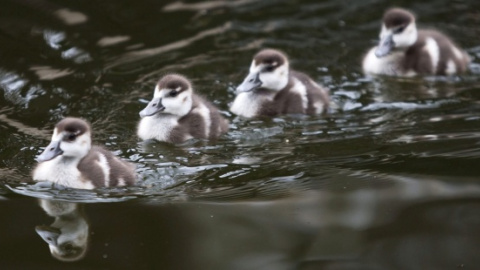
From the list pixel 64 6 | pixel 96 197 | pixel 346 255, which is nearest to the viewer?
pixel 346 255

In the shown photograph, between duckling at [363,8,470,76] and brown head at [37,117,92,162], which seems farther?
duckling at [363,8,470,76]

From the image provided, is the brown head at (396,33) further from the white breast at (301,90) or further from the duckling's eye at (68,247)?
the duckling's eye at (68,247)

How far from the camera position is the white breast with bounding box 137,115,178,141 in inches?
209

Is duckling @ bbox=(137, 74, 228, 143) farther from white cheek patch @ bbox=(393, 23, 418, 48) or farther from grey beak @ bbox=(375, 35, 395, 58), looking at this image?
white cheek patch @ bbox=(393, 23, 418, 48)

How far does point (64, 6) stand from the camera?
24.5ft

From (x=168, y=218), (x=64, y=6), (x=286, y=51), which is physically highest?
(x=64, y=6)

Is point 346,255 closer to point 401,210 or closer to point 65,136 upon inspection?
point 401,210

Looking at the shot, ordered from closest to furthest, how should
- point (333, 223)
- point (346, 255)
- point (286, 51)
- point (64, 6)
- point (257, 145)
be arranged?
point (346, 255)
point (333, 223)
point (257, 145)
point (286, 51)
point (64, 6)

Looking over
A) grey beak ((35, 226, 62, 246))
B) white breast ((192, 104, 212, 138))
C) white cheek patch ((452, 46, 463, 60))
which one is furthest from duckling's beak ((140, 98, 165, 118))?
white cheek patch ((452, 46, 463, 60))

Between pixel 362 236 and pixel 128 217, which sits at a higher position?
pixel 128 217

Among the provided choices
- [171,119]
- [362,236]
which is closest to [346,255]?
[362,236]

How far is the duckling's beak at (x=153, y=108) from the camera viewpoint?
205 inches

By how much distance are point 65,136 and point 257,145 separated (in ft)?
3.80

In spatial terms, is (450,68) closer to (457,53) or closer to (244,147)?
(457,53)
